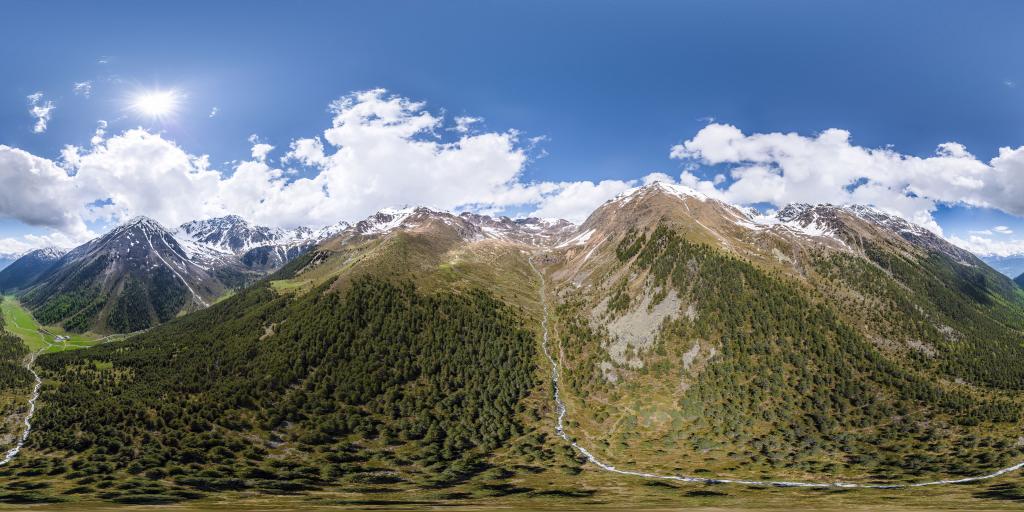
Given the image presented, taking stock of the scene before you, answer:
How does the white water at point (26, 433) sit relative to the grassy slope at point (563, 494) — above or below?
above

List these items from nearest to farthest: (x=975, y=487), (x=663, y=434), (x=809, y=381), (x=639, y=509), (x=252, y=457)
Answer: (x=639, y=509) < (x=975, y=487) < (x=252, y=457) < (x=663, y=434) < (x=809, y=381)

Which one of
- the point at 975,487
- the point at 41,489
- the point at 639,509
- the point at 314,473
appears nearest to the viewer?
the point at 639,509

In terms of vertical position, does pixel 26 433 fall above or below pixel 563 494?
above

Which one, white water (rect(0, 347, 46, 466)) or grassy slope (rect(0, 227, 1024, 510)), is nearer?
grassy slope (rect(0, 227, 1024, 510))

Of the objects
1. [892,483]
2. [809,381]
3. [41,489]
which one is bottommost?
[892,483]

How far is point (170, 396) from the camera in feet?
604

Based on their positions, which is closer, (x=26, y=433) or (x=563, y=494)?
(x=563, y=494)

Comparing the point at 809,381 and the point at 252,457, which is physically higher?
the point at 809,381

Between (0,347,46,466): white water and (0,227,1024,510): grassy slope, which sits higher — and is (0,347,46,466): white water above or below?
above

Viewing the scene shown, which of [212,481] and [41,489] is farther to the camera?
[212,481]

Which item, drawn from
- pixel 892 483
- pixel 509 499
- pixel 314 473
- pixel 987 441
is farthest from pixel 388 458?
pixel 987 441

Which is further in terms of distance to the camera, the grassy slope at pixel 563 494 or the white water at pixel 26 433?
the white water at pixel 26 433

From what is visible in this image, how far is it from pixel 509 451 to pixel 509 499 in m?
50.6

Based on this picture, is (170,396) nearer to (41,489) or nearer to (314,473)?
(41,489)
